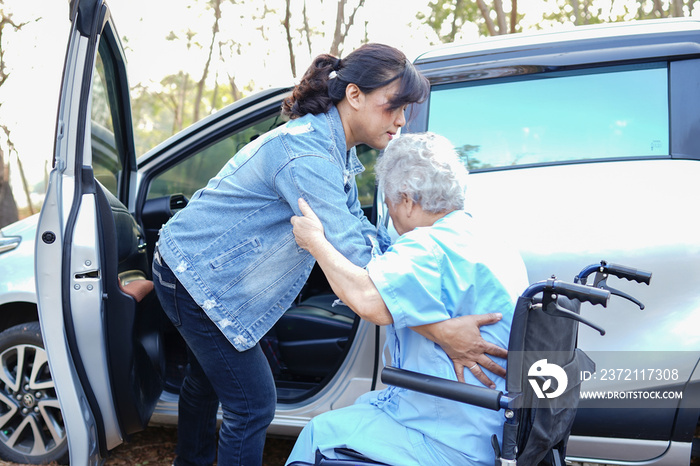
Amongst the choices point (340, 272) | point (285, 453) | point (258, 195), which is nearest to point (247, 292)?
point (258, 195)

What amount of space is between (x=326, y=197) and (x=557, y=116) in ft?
3.73

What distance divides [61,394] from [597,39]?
7.81 feet

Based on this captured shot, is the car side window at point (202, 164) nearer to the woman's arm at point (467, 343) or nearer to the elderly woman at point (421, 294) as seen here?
the elderly woman at point (421, 294)

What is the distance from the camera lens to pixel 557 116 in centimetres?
241

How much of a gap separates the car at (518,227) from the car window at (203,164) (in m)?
0.33

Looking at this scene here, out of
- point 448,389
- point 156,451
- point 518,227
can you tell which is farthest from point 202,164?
point 448,389

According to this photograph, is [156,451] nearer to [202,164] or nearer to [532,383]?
[202,164]

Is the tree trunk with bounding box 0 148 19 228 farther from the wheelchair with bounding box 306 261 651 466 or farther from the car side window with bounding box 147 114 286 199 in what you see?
the wheelchair with bounding box 306 261 651 466

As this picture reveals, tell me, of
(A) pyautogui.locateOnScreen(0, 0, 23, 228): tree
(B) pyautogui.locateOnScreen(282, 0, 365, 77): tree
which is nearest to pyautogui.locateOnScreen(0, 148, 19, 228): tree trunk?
(A) pyautogui.locateOnScreen(0, 0, 23, 228): tree

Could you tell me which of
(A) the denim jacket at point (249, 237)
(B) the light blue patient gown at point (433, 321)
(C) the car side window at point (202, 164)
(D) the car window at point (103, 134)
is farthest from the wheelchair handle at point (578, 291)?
(D) the car window at point (103, 134)

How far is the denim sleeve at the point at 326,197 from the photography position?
174 centimetres

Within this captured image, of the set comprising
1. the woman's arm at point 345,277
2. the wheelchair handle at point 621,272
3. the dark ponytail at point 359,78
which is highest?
the dark ponytail at point 359,78

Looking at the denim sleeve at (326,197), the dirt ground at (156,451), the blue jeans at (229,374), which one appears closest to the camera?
the denim sleeve at (326,197)

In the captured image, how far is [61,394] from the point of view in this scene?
2271 millimetres
